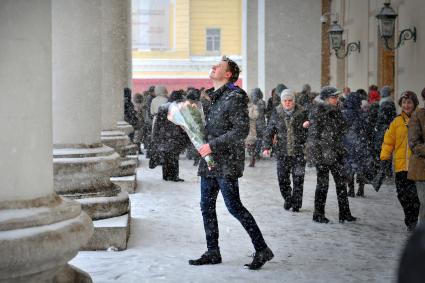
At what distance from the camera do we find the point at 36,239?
11.8ft

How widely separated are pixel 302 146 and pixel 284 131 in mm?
291

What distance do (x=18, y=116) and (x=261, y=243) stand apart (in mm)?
3002

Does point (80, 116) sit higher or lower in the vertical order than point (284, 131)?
higher

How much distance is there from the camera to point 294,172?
9.91 meters

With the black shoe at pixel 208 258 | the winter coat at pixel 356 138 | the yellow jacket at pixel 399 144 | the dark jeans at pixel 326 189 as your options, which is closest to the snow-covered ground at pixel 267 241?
the black shoe at pixel 208 258

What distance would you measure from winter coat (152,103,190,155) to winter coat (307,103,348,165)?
5327 mm

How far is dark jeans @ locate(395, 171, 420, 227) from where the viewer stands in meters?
8.29

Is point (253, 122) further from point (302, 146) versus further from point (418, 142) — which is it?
point (418, 142)

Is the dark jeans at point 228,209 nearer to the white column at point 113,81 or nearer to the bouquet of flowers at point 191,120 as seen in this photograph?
the bouquet of flowers at point 191,120

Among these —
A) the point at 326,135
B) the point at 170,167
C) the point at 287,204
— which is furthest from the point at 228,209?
the point at 170,167

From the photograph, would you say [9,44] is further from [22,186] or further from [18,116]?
[22,186]

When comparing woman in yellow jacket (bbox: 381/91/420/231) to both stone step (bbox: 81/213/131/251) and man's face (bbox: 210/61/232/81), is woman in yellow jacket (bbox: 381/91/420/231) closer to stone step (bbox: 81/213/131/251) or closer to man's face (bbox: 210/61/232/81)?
man's face (bbox: 210/61/232/81)

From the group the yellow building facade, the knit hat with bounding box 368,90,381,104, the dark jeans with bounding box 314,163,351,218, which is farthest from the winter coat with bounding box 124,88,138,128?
the yellow building facade

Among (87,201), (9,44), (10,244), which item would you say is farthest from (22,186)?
(87,201)
